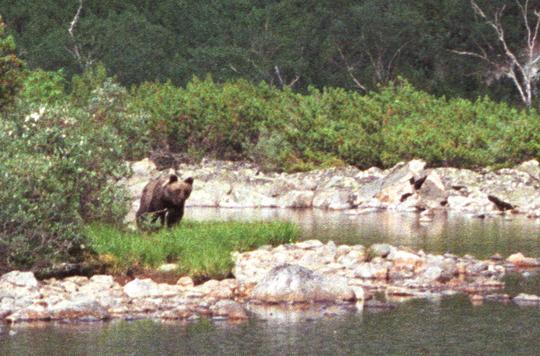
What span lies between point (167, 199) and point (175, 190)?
8.9 inches

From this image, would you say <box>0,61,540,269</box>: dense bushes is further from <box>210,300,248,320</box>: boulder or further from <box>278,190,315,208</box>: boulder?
<box>210,300,248,320</box>: boulder

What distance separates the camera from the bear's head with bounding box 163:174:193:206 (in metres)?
27.5

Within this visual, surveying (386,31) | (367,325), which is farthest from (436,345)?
(386,31)

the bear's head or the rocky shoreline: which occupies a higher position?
the bear's head

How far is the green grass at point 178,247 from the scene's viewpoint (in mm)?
23781

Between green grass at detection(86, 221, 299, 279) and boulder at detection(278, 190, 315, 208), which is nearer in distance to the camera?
green grass at detection(86, 221, 299, 279)

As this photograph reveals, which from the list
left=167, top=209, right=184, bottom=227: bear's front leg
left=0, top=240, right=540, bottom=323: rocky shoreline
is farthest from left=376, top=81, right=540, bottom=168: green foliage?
left=0, top=240, right=540, bottom=323: rocky shoreline

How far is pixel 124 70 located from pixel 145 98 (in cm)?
1592

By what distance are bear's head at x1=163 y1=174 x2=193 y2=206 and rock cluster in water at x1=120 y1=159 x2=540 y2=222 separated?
42.7 feet

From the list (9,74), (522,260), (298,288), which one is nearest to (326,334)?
(298,288)

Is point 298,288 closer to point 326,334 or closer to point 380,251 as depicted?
point 326,334

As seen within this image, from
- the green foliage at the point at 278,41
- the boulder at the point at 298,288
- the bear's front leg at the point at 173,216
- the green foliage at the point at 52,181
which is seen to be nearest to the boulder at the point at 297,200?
the green foliage at the point at 52,181

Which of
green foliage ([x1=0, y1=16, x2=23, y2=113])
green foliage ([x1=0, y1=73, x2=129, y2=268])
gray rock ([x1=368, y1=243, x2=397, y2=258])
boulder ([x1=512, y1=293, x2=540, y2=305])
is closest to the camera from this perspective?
boulder ([x1=512, y1=293, x2=540, y2=305])

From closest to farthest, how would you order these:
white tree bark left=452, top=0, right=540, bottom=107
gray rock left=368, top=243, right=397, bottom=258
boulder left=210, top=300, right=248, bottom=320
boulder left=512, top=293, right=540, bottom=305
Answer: boulder left=210, top=300, right=248, bottom=320
boulder left=512, top=293, right=540, bottom=305
gray rock left=368, top=243, right=397, bottom=258
white tree bark left=452, top=0, right=540, bottom=107
